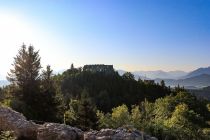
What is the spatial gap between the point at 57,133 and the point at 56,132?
0.09 metres

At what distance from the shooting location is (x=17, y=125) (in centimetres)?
2123

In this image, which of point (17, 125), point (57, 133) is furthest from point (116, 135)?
point (17, 125)

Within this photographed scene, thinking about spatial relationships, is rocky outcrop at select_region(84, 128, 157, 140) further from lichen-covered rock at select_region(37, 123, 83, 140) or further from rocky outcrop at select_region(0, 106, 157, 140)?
lichen-covered rock at select_region(37, 123, 83, 140)

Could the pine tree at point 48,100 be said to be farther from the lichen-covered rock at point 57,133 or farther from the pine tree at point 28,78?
the lichen-covered rock at point 57,133

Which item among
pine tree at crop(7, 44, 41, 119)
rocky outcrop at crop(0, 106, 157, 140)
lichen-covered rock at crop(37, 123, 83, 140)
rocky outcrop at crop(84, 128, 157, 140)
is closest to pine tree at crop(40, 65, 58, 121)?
pine tree at crop(7, 44, 41, 119)

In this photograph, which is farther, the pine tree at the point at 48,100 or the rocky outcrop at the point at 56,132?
the pine tree at the point at 48,100

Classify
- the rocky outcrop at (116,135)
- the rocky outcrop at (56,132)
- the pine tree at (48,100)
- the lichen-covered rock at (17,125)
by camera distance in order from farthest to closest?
the pine tree at (48,100) → the lichen-covered rock at (17,125) → the rocky outcrop at (56,132) → the rocky outcrop at (116,135)

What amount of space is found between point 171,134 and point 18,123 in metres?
46.1

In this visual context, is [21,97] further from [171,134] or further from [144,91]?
[144,91]

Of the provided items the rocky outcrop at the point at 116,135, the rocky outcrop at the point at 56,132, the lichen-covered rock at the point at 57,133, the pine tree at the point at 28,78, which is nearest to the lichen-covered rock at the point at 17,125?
the rocky outcrop at the point at 56,132

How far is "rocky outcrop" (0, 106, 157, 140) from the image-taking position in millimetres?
18469

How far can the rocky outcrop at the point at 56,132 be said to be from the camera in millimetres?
18469

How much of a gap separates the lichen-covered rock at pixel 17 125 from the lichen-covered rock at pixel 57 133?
41.6 inches

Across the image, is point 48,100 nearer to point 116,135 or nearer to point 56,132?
point 56,132
